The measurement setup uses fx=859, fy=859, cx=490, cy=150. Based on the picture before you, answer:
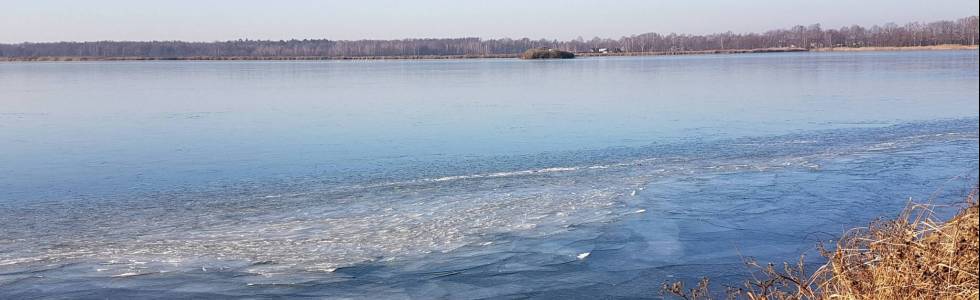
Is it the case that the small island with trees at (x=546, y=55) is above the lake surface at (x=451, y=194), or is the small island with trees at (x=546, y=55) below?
above

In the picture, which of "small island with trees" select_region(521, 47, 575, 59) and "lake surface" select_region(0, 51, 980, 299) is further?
"small island with trees" select_region(521, 47, 575, 59)

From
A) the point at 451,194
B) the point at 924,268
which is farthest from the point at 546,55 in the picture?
the point at 924,268

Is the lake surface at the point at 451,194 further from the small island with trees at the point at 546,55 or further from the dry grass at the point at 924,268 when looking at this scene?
the small island with trees at the point at 546,55

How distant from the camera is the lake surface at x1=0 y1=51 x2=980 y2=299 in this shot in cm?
601

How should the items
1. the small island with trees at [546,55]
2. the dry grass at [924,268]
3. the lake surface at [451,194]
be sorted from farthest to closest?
the small island with trees at [546,55]
the lake surface at [451,194]
the dry grass at [924,268]

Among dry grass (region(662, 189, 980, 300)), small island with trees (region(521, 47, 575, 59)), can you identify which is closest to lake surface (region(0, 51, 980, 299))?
dry grass (region(662, 189, 980, 300))

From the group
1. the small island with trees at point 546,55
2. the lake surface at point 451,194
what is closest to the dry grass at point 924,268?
the lake surface at point 451,194

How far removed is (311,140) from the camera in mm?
13055

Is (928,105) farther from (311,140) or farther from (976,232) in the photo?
(976,232)

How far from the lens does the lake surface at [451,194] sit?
601cm

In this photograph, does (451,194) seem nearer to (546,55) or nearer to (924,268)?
(924,268)

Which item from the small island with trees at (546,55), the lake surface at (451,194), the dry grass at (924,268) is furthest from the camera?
the small island with trees at (546,55)

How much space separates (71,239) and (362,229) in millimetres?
2337

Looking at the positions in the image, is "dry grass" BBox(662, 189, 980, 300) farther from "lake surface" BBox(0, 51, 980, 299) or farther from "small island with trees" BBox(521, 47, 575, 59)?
"small island with trees" BBox(521, 47, 575, 59)
